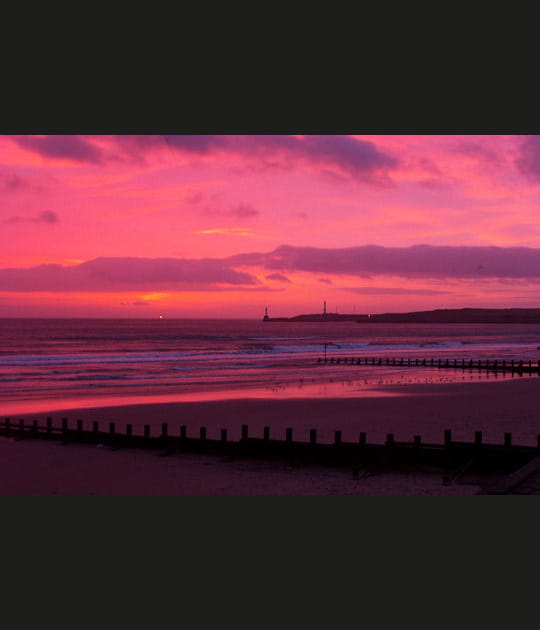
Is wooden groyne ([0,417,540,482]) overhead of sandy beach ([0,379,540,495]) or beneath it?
overhead

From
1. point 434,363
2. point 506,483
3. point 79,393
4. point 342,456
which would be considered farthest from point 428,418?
point 434,363

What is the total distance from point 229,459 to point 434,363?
4126cm

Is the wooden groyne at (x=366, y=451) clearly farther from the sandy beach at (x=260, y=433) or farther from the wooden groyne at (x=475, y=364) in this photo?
the wooden groyne at (x=475, y=364)

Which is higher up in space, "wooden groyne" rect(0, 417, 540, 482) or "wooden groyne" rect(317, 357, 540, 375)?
"wooden groyne" rect(0, 417, 540, 482)

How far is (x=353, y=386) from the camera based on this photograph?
3678 centimetres

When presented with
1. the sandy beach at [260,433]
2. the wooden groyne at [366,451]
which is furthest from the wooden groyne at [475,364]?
the wooden groyne at [366,451]

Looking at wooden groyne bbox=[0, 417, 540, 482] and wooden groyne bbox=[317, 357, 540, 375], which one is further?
wooden groyne bbox=[317, 357, 540, 375]

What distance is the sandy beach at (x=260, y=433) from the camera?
1363 cm

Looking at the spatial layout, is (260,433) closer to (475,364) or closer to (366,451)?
(366,451)

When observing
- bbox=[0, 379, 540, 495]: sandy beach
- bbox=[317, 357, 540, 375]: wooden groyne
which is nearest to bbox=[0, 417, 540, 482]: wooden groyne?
bbox=[0, 379, 540, 495]: sandy beach

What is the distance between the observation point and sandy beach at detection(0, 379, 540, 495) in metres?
13.6

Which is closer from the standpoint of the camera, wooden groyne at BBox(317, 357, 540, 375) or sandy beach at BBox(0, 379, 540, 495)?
sandy beach at BBox(0, 379, 540, 495)

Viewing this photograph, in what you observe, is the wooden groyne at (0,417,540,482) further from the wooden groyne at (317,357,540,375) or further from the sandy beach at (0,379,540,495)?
the wooden groyne at (317,357,540,375)

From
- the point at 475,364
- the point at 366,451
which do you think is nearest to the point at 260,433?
the point at 366,451
